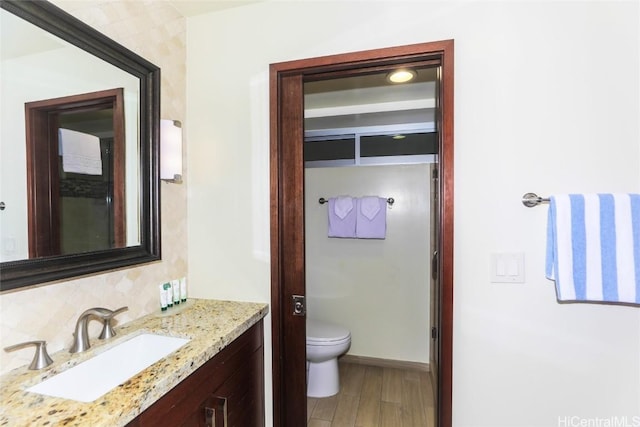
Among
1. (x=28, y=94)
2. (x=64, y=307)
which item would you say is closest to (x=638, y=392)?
(x=64, y=307)

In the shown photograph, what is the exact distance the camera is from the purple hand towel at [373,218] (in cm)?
266

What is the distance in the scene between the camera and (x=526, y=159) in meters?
1.30

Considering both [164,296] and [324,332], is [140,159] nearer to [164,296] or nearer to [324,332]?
[164,296]

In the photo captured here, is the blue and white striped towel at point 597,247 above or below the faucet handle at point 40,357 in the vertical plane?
above

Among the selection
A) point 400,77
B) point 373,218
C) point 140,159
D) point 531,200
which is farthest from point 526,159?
point 140,159

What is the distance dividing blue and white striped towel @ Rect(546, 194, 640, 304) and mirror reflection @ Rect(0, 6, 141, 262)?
177cm

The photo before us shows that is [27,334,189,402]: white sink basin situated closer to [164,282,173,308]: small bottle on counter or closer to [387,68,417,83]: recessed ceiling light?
[164,282,173,308]: small bottle on counter

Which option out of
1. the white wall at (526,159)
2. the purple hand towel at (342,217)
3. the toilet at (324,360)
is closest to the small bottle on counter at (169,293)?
the toilet at (324,360)

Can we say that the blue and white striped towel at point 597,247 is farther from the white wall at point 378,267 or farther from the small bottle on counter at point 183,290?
the small bottle on counter at point 183,290

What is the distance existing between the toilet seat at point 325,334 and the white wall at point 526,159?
3.36 ft

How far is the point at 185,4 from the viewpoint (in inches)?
62.0

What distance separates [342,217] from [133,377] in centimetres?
202

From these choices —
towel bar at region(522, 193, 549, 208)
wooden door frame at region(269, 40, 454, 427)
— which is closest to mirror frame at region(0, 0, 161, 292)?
wooden door frame at region(269, 40, 454, 427)

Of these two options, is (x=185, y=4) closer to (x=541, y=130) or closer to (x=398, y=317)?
(x=541, y=130)
